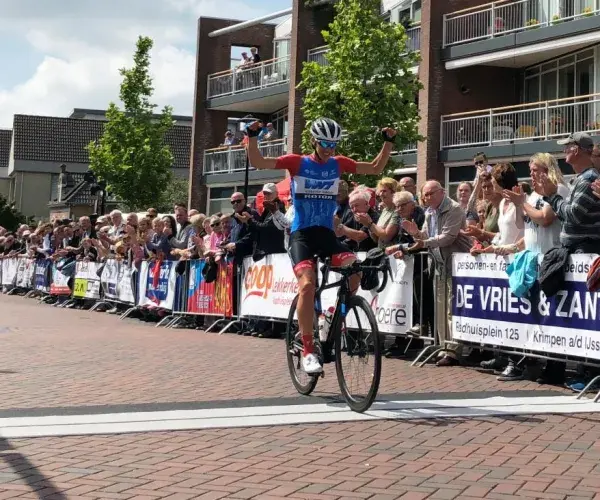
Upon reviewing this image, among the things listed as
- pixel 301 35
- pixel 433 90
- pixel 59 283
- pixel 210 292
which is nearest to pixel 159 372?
pixel 210 292

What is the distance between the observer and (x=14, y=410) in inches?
288

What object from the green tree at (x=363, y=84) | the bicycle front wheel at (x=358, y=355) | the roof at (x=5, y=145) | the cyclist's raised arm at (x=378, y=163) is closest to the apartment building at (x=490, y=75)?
the green tree at (x=363, y=84)

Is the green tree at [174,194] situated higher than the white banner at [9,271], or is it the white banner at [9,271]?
the green tree at [174,194]

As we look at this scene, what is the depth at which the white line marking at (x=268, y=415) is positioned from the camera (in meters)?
6.56

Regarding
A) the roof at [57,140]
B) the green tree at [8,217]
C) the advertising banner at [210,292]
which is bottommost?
the advertising banner at [210,292]

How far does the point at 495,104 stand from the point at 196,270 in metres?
19.9

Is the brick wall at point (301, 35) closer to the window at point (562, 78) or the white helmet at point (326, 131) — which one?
the window at point (562, 78)

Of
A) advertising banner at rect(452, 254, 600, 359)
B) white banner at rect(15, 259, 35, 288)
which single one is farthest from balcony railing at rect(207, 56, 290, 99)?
advertising banner at rect(452, 254, 600, 359)

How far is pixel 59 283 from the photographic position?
24.4m

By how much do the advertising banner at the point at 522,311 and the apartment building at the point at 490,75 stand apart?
1887 cm

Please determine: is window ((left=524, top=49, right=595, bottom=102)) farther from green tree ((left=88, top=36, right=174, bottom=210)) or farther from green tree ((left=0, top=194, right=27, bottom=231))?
green tree ((left=0, top=194, right=27, bottom=231))

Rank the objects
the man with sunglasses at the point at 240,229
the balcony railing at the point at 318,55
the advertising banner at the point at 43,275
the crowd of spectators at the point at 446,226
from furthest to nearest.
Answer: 1. the balcony railing at the point at 318,55
2. the advertising banner at the point at 43,275
3. the man with sunglasses at the point at 240,229
4. the crowd of spectators at the point at 446,226

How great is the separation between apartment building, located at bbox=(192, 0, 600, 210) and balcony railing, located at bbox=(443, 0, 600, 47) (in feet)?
0.11

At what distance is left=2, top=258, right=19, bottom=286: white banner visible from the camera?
30.2 m
